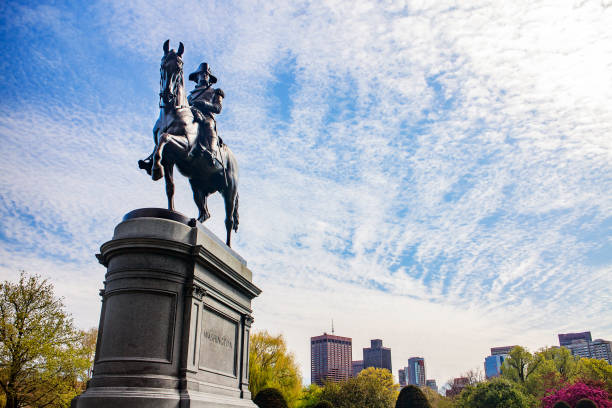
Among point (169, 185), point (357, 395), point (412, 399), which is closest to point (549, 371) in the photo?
point (357, 395)

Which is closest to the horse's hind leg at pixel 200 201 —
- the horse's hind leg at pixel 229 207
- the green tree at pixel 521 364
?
the horse's hind leg at pixel 229 207

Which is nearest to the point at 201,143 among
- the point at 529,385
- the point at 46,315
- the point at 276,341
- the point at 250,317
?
the point at 250,317

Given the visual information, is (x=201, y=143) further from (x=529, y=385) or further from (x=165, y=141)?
(x=529, y=385)

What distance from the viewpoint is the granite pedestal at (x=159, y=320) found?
8.81 meters

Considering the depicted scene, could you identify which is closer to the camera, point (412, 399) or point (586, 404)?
point (586, 404)

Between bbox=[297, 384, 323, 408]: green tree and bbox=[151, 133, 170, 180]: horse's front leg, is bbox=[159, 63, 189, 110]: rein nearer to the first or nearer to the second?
bbox=[151, 133, 170, 180]: horse's front leg

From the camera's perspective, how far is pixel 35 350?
28.0 m

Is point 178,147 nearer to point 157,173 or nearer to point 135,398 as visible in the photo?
point 157,173

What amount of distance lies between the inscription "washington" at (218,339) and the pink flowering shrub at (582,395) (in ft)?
139

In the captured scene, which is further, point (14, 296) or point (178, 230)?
point (14, 296)

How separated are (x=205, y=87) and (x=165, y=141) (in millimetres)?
3899

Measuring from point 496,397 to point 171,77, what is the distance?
139ft

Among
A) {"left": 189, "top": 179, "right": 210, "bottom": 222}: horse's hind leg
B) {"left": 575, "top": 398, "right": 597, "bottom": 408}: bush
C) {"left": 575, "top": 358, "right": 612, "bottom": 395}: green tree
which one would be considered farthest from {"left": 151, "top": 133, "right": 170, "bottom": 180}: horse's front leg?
{"left": 575, "top": 358, "right": 612, "bottom": 395}: green tree

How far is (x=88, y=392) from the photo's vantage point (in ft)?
28.7
